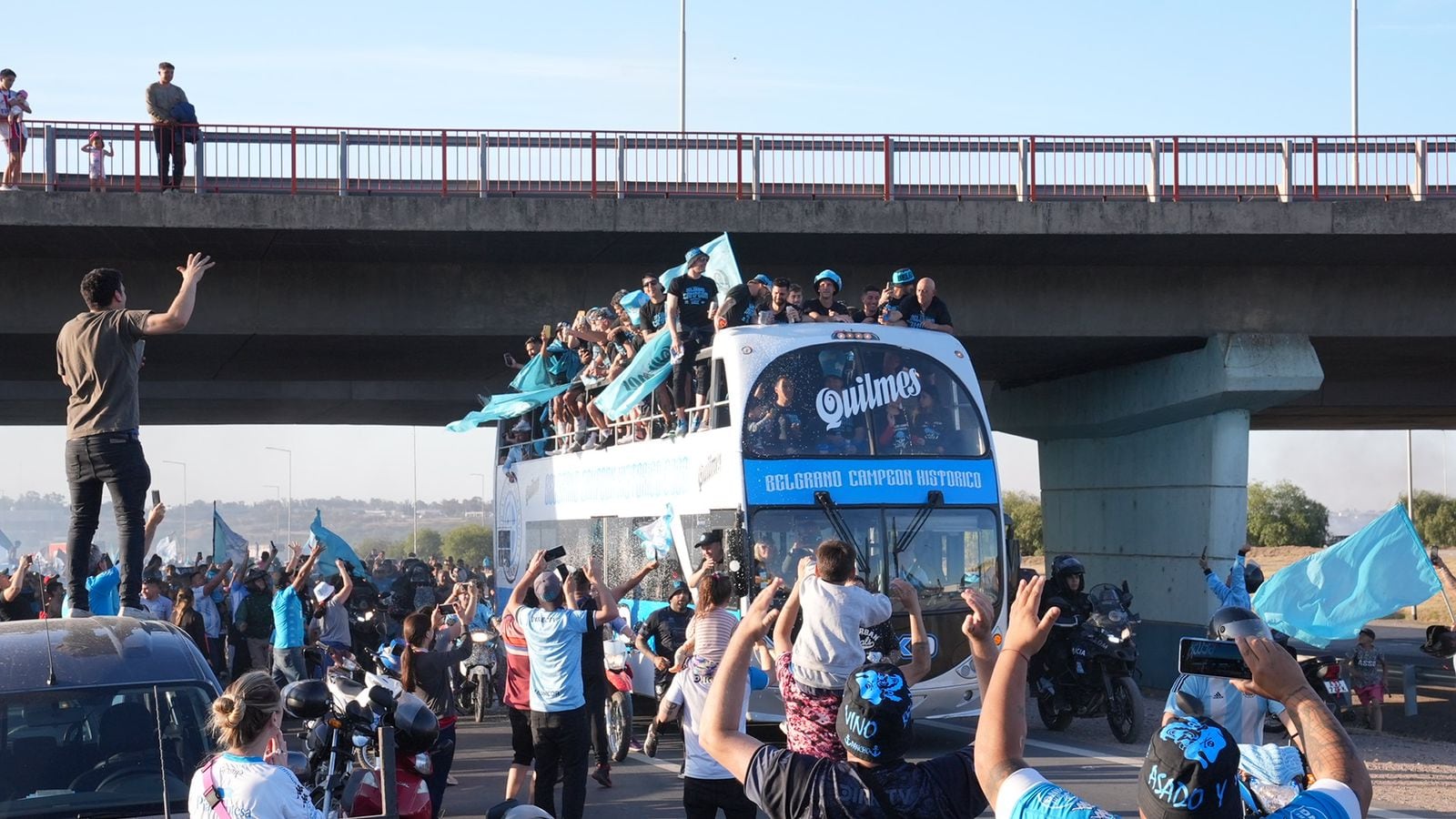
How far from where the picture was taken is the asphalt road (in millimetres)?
11828

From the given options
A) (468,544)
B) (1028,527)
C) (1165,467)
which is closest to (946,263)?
(1165,467)

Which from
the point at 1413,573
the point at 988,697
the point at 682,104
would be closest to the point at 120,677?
the point at 988,697

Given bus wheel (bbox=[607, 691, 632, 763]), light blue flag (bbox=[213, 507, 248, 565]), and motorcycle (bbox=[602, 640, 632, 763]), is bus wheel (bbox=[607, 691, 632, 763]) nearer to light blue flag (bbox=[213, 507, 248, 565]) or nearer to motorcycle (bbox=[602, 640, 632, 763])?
motorcycle (bbox=[602, 640, 632, 763])

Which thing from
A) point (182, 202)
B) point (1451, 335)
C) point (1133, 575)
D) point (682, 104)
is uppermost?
point (682, 104)

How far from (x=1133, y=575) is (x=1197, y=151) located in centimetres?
758

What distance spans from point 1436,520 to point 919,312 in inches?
3186

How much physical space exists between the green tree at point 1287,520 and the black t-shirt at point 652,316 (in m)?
72.3

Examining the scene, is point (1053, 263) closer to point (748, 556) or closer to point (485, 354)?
point (485, 354)

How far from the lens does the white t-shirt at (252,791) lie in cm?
525

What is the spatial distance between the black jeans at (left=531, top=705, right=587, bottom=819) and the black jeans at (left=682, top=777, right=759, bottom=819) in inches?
77.0

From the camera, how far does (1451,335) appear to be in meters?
24.4

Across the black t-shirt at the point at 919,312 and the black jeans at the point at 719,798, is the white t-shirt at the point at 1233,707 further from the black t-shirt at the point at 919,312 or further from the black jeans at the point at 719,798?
the black t-shirt at the point at 919,312

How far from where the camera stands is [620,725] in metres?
14.5

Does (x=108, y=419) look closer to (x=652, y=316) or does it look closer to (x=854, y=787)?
(x=854, y=787)
